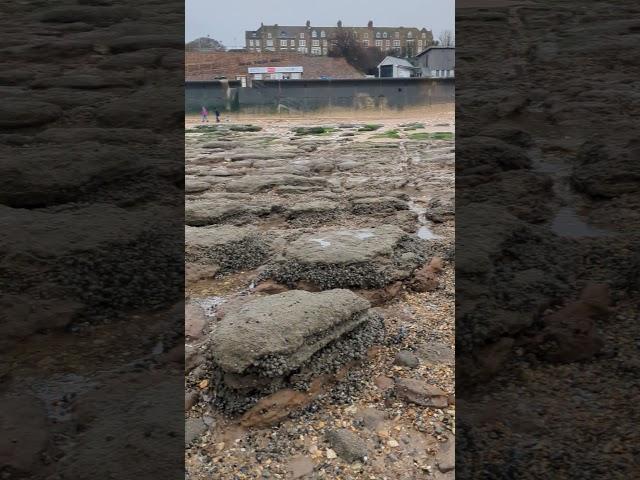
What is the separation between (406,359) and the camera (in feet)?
4.76

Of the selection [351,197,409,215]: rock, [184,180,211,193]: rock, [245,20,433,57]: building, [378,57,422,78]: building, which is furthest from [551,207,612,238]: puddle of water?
[245,20,433,57]: building

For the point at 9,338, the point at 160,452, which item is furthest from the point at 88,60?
the point at 160,452

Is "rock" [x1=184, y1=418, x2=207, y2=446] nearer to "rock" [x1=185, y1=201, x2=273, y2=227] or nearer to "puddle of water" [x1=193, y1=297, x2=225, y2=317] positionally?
"puddle of water" [x1=193, y1=297, x2=225, y2=317]

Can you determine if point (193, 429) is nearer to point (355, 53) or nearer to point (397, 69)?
point (397, 69)

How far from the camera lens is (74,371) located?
1124mm

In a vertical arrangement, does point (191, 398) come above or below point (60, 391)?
below

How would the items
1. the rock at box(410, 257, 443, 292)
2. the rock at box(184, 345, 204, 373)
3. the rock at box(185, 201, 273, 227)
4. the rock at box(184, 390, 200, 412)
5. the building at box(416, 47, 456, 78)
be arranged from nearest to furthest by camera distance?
the rock at box(184, 390, 200, 412) < the rock at box(184, 345, 204, 373) < the rock at box(410, 257, 443, 292) < the rock at box(185, 201, 273, 227) < the building at box(416, 47, 456, 78)

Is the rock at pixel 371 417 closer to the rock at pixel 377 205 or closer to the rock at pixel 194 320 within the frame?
the rock at pixel 194 320

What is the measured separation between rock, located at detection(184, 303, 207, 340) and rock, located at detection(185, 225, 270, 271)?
0.33 metres

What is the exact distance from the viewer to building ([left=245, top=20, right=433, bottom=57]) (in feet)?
145

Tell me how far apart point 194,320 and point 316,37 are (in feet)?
158

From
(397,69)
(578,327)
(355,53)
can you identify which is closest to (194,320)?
(578,327)

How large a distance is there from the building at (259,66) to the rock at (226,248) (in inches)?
875

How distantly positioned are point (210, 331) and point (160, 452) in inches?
27.0
